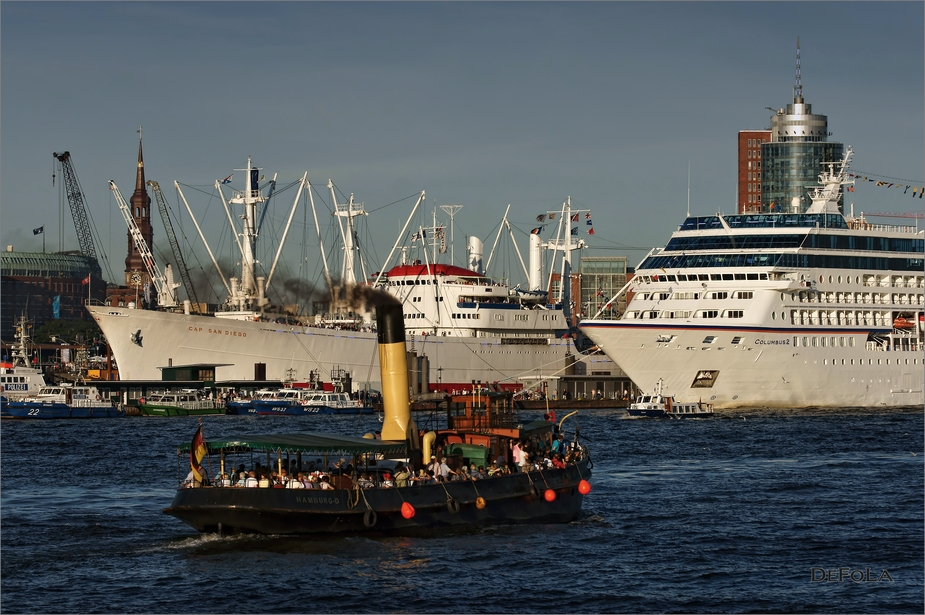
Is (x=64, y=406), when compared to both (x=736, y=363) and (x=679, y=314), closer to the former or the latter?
(x=679, y=314)

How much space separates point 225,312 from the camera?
416ft

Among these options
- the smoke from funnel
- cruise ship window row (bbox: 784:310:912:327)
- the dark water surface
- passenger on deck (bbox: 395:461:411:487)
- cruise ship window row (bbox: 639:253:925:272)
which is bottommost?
the dark water surface

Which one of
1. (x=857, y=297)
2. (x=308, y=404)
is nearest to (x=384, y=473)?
(x=308, y=404)

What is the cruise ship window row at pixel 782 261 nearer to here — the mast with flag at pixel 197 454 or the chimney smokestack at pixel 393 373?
the chimney smokestack at pixel 393 373

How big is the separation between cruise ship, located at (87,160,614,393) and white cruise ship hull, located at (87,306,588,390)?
0.29 ft

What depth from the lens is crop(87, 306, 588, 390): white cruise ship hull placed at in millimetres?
118000

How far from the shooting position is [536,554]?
37.6 metres

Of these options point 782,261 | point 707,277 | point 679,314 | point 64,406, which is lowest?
point 64,406

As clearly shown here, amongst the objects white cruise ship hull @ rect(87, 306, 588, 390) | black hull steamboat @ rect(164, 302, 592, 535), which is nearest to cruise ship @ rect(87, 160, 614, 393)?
white cruise ship hull @ rect(87, 306, 588, 390)

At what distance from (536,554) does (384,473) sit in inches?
210

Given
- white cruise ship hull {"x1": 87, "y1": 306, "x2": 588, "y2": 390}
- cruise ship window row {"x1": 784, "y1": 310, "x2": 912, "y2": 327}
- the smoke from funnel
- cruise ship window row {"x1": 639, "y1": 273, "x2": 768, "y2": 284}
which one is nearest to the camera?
the smoke from funnel

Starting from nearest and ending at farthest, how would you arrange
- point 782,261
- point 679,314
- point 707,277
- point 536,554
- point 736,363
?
point 536,554 → point 736,363 → point 679,314 → point 782,261 → point 707,277

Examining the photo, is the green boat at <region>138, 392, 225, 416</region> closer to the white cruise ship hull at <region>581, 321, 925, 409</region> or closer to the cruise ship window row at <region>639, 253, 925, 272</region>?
the white cruise ship hull at <region>581, 321, 925, 409</region>

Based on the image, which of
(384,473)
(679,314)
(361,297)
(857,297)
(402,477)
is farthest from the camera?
(857,297)
